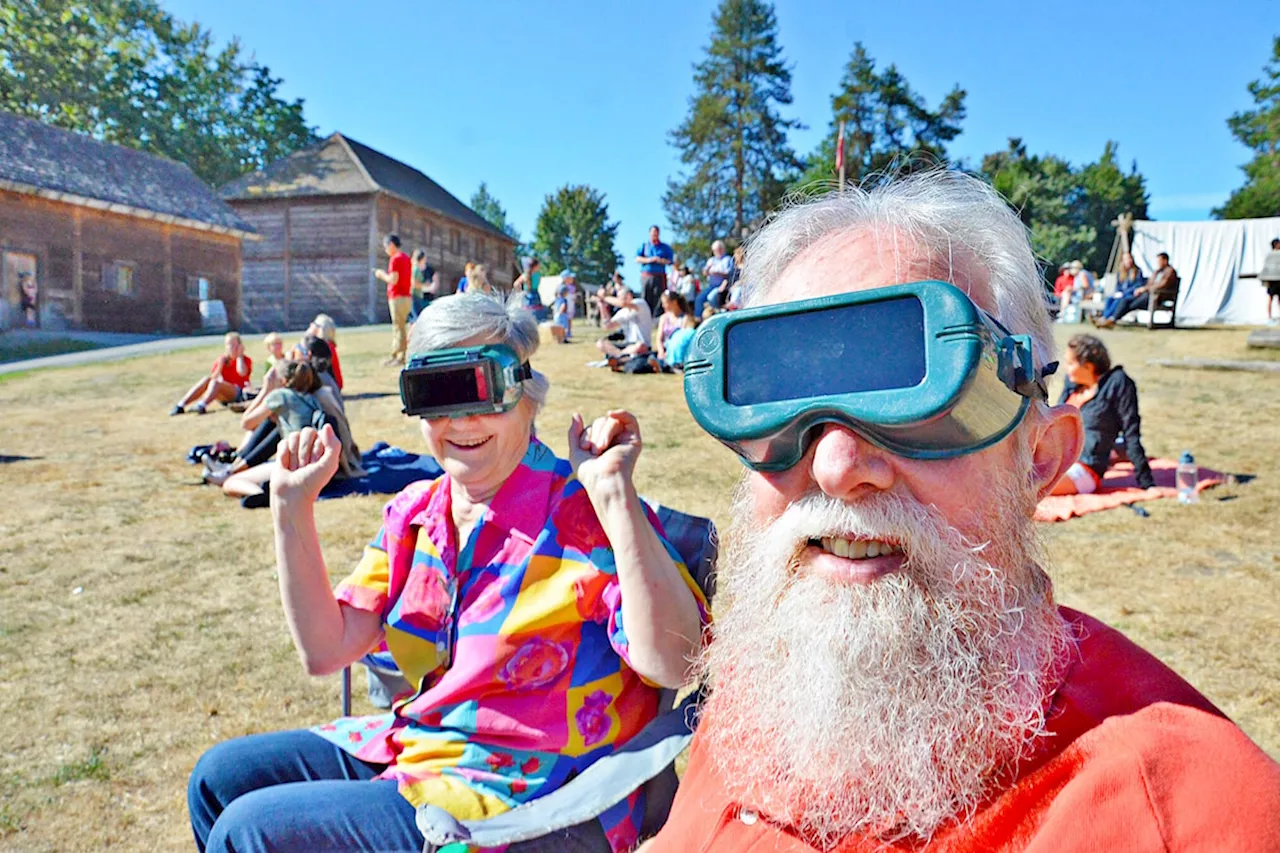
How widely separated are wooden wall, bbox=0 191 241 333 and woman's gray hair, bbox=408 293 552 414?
23.3 m

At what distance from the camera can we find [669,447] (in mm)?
8234

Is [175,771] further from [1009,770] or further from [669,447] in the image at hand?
[669,447]

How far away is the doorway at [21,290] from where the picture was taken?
776 inches

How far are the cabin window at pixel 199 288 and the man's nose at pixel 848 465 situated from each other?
2781cm

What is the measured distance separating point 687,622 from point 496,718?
0.52m

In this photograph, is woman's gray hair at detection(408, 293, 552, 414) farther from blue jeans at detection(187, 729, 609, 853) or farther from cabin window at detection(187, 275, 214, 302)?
cabin window at detection(187, 275, 214, 302)

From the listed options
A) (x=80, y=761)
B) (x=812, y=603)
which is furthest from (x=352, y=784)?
(x=80, y=761)

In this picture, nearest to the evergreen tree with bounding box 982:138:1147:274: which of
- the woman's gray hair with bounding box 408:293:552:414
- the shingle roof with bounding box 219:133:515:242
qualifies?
the shingle roof with bounding box 219:133:515:242

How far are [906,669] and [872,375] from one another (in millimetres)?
425

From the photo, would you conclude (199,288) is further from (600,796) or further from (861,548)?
(861,548)

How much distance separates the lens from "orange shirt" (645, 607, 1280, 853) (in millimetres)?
869

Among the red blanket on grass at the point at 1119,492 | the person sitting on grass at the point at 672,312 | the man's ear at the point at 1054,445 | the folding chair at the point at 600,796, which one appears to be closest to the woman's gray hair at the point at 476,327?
the folding chair at the point at 600,796

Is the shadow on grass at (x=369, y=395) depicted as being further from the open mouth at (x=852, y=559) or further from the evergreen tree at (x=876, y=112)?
the evergreen tree at (x=876, y=112)

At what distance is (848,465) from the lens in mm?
1154
